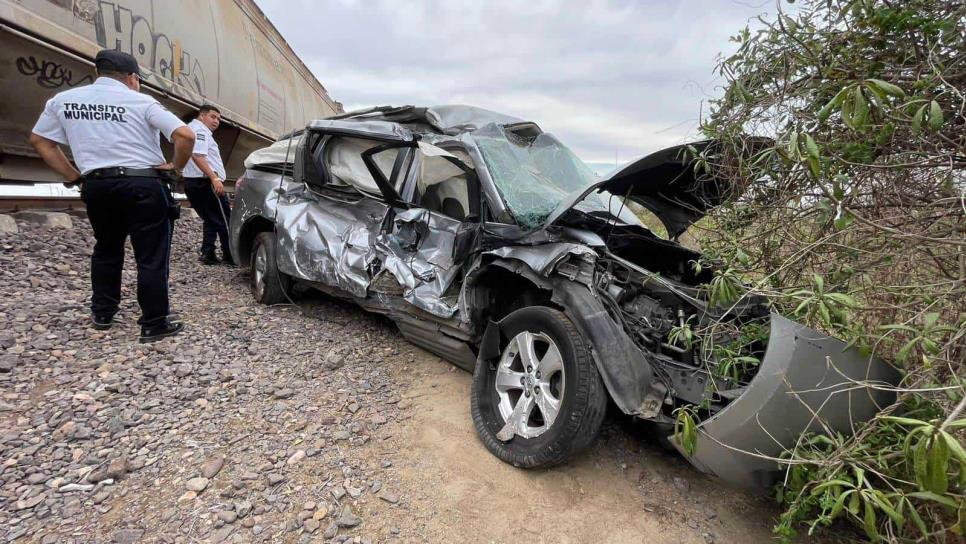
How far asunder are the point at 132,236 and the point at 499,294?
2.52 meters

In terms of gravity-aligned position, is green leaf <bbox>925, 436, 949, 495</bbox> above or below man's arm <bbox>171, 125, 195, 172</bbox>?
below

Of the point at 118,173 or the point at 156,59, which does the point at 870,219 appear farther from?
the point at 156,59

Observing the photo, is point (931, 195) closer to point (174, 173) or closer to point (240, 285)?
point (174, 173)

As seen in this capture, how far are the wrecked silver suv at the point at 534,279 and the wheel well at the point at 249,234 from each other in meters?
0.05

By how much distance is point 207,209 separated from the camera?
4.99 meters

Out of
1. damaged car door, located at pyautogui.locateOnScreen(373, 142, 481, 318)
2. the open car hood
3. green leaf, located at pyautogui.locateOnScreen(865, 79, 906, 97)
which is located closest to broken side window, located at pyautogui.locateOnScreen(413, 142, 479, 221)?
damaged car door, located at pyautogui.locateOnScreen(373, 142, 481, 318)

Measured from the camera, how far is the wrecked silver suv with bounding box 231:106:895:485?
1.69 m

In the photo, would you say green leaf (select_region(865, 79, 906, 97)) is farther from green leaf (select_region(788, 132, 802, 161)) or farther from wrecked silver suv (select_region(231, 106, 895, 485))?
wrecked silver suv (select_region(231, 106, 895, 485))

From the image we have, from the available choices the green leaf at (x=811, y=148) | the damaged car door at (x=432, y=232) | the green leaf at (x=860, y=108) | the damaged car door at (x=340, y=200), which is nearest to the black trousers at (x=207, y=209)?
the damaged car door at (x=340, y=200)

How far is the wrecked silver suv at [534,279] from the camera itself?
5.56 ft

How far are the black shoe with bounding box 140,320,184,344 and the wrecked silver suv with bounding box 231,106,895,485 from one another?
2.98ft

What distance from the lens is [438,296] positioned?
286cm

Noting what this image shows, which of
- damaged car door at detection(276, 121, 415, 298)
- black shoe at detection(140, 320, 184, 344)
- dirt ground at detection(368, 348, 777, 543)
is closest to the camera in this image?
dirt ground at detection(368, 348, 777, 543)

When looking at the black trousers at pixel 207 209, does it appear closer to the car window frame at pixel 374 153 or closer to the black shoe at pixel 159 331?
the car window frame at pixel 374 153
